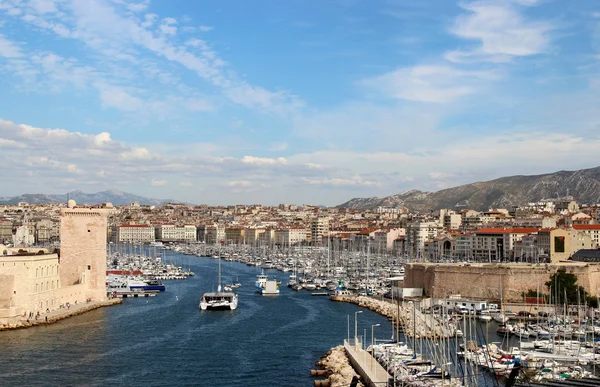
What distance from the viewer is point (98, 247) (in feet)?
83.9

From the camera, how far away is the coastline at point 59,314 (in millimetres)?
20094

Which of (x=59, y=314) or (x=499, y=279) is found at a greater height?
(x=499, y=279)

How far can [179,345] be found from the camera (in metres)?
18.6

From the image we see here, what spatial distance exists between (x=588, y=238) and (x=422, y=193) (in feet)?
409

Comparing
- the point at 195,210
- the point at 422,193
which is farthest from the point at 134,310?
the point at 422,193

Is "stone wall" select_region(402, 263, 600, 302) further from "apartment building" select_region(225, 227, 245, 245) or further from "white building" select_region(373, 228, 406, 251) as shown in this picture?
"apartment building" select_region(225, 227, 245, 245)

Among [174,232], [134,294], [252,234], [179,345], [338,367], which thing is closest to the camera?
[338,367]

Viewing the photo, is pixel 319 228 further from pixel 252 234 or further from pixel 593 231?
pixel 593 231

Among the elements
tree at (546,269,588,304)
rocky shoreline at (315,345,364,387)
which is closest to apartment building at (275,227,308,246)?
tree at (546,269,588,304)

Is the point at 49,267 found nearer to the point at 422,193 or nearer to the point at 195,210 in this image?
the point at 195,210

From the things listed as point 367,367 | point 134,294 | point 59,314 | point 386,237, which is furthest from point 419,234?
point 367,367

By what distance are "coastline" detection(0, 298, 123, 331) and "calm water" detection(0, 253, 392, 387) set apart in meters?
0.38

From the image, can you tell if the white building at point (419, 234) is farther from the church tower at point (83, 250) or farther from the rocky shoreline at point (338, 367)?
the rocky shoreline at point (338, 367)

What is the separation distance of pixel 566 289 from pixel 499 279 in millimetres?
2541
